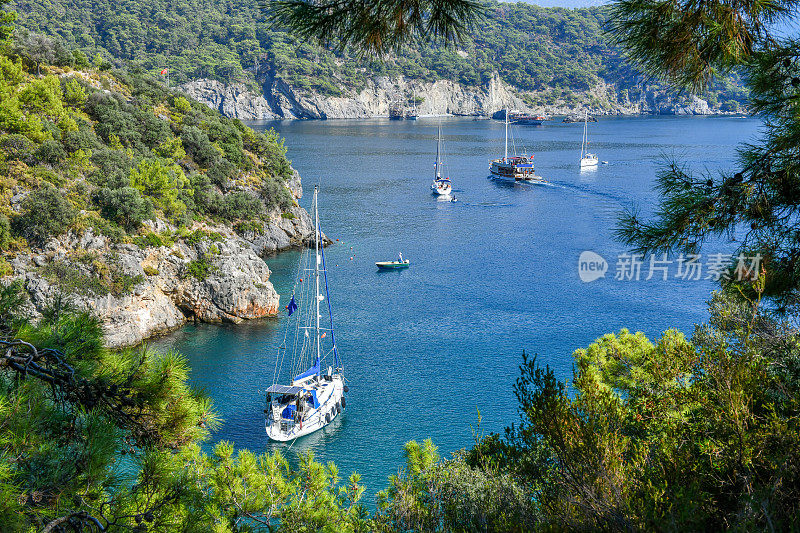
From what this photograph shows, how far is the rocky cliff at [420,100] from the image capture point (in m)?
148

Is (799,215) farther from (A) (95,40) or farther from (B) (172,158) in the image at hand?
(A) (95,40)

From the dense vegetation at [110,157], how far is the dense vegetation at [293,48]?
8641 centimetres

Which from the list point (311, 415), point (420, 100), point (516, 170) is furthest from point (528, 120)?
point (311, 415)

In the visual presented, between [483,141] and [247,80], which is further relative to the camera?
[247,80]

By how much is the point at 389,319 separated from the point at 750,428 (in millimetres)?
26665

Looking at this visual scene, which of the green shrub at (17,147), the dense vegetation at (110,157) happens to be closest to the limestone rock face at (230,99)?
the dense vegetation at (110,157)

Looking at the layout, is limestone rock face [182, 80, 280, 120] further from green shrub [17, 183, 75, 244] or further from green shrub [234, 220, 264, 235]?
green shrub [17, 183, 75, 244]

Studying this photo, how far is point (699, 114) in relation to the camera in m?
175

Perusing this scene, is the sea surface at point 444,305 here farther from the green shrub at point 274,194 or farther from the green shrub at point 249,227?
the green shrub at point 274,194

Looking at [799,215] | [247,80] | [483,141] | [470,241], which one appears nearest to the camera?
[799,215]

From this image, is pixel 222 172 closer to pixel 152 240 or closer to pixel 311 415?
pixel 152 240

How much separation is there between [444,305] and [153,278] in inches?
631

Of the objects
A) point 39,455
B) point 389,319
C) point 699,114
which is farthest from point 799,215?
point 699,114

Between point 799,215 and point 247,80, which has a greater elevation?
point 247,80
